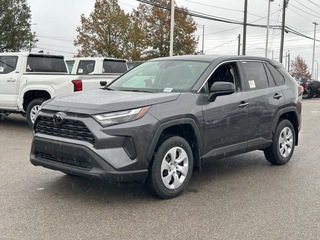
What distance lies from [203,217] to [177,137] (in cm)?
102

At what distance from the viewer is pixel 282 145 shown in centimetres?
666

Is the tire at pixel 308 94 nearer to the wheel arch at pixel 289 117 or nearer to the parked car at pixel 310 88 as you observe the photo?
the parked car at pixel 310 88

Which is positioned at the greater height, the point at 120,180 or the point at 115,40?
the point at 115,40

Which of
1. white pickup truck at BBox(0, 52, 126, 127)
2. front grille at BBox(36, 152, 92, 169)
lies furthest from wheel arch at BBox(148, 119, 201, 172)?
white pickup truck at BBox(0, 52, 126, 127)

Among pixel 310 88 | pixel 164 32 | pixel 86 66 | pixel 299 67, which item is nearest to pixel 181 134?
pixel 86 66

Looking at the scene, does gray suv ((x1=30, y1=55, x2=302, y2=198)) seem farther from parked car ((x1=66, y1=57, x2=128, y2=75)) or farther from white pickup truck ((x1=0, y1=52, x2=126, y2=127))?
parked car ((x1=66, y1=57, x2=128, y2=75))

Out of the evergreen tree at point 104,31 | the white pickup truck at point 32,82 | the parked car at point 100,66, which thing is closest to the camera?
the white pickup truck at point 32,82

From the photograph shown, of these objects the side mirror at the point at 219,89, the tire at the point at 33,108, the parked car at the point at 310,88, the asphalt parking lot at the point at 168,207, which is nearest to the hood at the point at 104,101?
the side mirror at the point at 219,89

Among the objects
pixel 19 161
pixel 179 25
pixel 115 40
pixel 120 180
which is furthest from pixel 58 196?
pixel 179 25

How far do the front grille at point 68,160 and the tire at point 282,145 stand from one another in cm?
330

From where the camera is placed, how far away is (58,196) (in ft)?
15.6

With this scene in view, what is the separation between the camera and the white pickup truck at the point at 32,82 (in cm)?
934

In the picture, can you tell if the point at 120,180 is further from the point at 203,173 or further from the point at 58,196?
the point at 203,173

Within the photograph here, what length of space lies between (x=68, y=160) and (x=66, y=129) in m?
0.34
